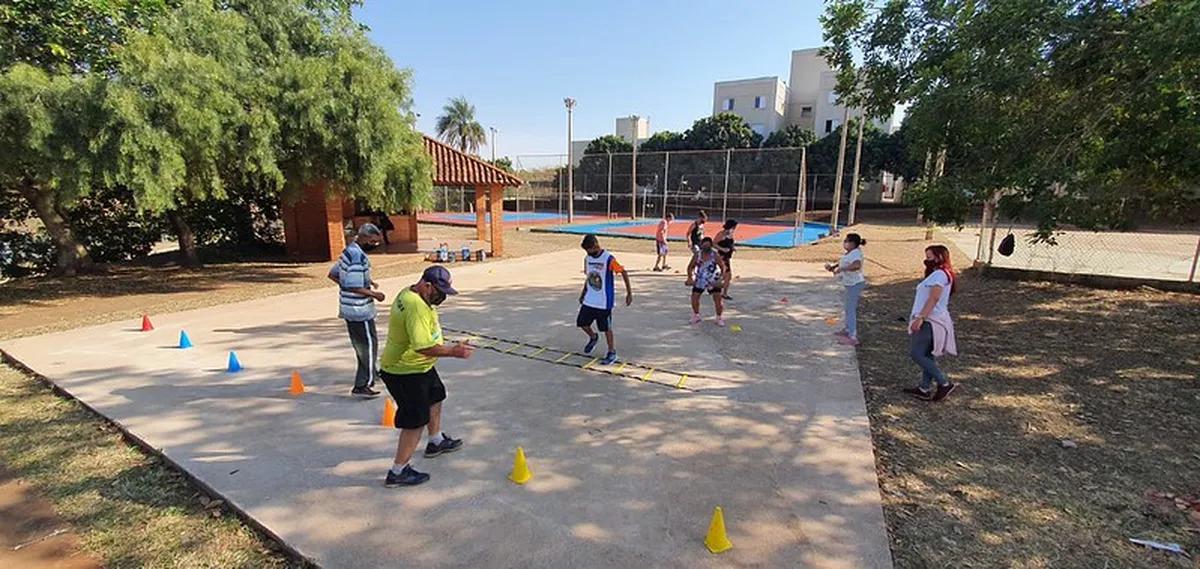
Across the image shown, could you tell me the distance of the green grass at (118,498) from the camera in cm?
312

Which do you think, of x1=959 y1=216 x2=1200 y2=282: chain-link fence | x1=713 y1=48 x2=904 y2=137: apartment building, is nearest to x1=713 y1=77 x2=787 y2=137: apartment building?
x1=713 y1=48 x2=904 y2=137: apartment building

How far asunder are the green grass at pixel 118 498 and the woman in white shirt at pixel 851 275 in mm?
6608

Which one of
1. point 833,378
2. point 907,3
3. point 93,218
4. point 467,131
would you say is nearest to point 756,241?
point 907,3

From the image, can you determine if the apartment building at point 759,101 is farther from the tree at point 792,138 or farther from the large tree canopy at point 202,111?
the large tree canopy at point 202,111

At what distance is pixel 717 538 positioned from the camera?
10.3 feet

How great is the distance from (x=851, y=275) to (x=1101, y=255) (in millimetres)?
13416

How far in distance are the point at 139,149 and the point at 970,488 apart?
11262 millimetres

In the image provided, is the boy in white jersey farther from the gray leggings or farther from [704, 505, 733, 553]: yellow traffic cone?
[704, 505, 733, 553]: yellow traffic cone

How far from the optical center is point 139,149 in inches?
333

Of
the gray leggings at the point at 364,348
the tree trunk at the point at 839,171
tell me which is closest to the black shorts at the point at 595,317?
the gray leggings at the point at 364,348

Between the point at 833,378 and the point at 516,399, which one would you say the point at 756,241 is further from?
the point at 516,399

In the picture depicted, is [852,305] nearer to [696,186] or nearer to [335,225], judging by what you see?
[335,225]

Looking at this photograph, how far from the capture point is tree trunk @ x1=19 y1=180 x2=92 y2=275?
35.7ft

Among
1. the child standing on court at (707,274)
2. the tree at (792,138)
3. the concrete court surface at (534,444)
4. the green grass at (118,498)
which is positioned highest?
the tree at (792,138)
